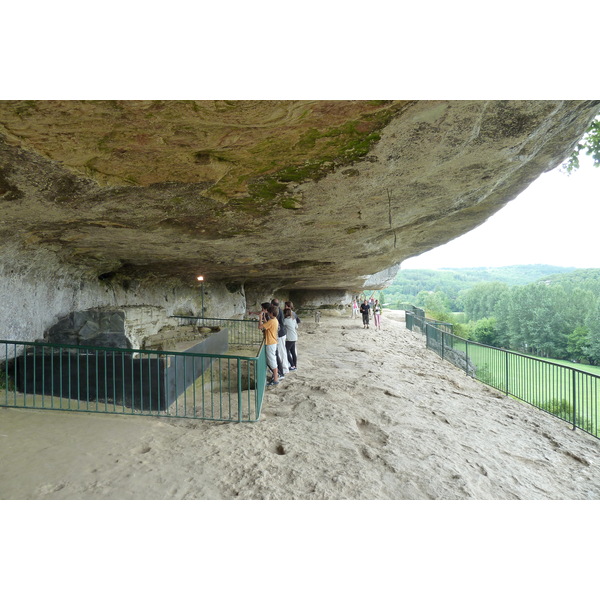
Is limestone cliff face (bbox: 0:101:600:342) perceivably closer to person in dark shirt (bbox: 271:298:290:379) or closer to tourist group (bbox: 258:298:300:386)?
tourist group (bbox: 258:298:300:386)

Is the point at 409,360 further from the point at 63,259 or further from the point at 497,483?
the point at 63,259

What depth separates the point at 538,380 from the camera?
21.1 ft

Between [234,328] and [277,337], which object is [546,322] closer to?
[234,328]

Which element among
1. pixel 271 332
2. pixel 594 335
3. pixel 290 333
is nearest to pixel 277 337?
pixel 271 332

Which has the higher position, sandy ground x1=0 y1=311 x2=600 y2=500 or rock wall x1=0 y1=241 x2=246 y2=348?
rock wall x1=0 y1=241 x2=246 y2=348

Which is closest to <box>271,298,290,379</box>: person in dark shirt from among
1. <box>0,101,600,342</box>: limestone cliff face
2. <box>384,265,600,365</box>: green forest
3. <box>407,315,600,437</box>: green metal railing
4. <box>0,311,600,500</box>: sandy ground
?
<box>0,311,600,500</box>: sandy ground

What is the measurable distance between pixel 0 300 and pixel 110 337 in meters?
1.68

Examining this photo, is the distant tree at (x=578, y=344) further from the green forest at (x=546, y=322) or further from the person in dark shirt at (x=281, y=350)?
the person in dark shirt at (x=281, y=350)

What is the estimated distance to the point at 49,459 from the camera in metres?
3.23

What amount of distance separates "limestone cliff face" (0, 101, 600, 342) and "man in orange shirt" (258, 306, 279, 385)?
1.45 metres

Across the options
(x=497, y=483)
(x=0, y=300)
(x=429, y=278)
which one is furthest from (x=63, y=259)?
(x=429, y=278)

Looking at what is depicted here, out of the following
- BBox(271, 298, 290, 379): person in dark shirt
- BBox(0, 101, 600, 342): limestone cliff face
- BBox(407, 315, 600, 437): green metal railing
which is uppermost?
BBox(0, 101, 600, 342): limestone cliff face

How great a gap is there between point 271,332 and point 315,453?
256 cm

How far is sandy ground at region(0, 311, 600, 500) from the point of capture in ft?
9.51
